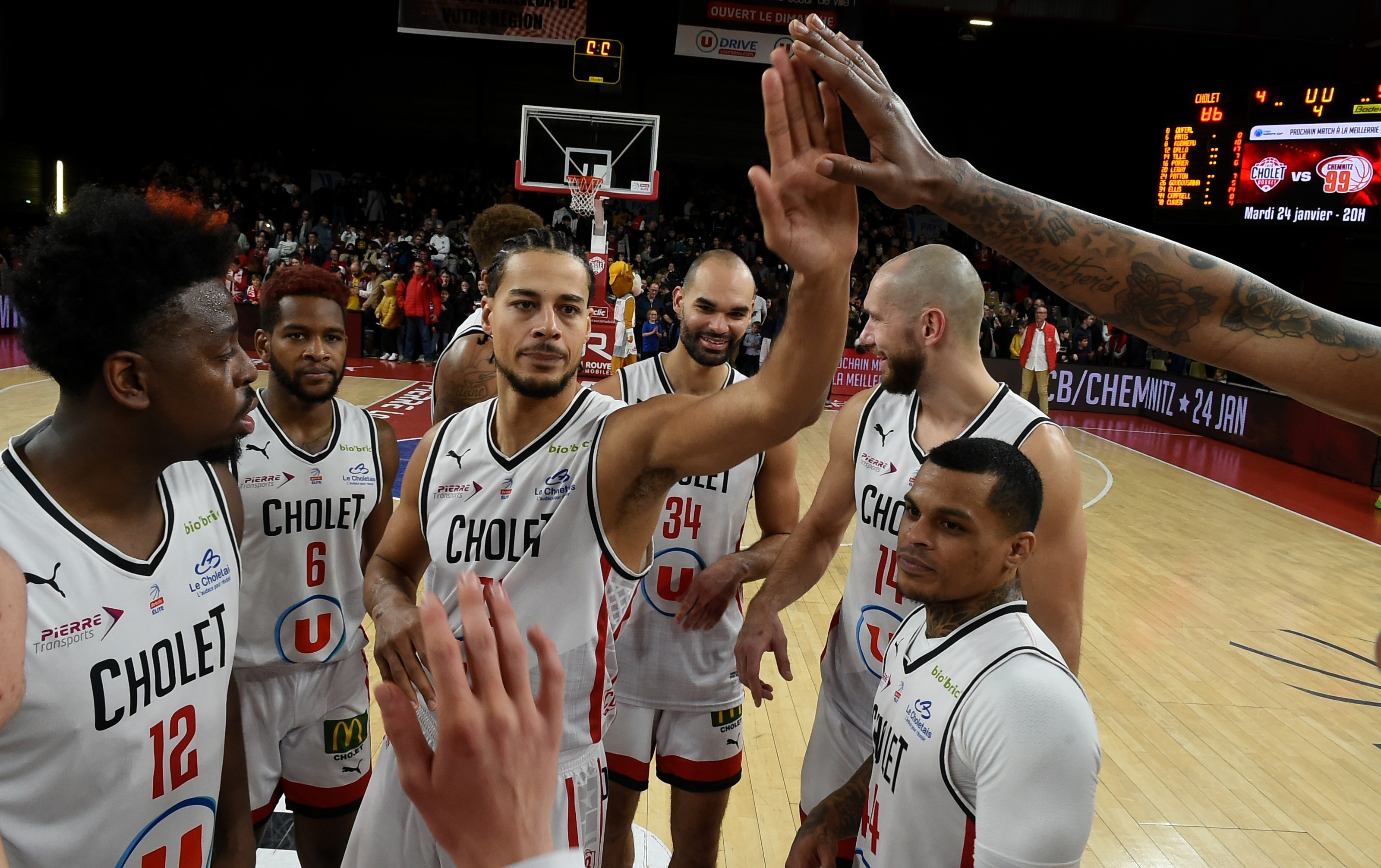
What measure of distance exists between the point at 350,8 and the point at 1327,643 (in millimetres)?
23989

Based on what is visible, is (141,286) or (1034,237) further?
(141,286)

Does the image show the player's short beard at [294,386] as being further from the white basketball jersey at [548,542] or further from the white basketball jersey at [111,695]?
the white basketball jersey at [111,695]

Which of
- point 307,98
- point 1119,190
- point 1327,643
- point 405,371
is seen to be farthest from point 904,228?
point 1327,643

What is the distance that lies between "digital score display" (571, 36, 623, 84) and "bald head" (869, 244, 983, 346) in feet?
44.5

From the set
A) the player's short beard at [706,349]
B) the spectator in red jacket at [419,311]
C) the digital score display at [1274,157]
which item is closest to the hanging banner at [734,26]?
the digital score display at [1274,157]

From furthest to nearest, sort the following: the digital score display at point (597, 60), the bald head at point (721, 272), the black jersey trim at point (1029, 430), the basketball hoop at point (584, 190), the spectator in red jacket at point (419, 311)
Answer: the spectator in red jacket at point (419, 311) → the digital score display at point (597, 60) → the basketball hoop at point (584, 190) → the bald head at point (721, 272) → the black jersey trim at point (1029, 430)

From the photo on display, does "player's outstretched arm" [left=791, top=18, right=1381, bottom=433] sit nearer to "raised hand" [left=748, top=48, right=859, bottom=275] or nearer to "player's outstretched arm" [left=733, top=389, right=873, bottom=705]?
"raised hand" [left=748, top=48, right=859, bottom=275]

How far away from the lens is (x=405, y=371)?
1761 cm

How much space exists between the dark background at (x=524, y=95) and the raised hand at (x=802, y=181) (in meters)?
18.8

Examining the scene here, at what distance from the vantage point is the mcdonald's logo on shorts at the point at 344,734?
10.2 feet

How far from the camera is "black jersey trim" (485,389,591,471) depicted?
8.51 feet

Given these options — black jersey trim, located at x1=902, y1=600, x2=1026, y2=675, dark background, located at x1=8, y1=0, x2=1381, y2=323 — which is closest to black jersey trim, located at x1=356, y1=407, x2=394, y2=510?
black jersey trim, located at x1=902, y1=600, x2=1026, y2=675

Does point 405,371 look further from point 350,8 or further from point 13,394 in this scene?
point 350,8

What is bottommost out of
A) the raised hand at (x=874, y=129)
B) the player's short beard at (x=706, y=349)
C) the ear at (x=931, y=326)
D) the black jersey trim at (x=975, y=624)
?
the black jersey trim at (x=975, y=624)
